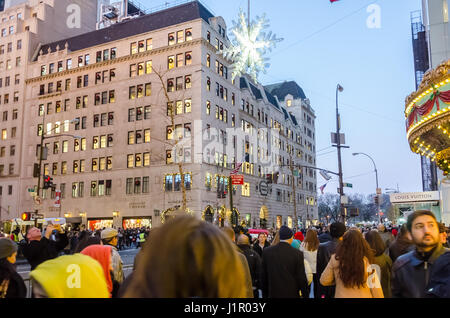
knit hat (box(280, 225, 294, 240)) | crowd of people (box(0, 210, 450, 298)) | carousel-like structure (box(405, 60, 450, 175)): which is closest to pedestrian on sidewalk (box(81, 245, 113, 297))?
crowd of people (box(0, 210, 450, 298))

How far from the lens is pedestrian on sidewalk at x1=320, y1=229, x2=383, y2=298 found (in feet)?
15.9

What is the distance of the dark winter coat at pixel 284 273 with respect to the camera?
656 cm

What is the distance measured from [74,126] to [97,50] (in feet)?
36.5

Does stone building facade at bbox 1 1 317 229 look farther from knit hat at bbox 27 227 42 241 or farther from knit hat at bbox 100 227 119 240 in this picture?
knit hat at bbox 100 227 119 240

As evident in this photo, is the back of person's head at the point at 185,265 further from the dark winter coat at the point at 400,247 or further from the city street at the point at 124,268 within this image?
the city street at the point at 124,268

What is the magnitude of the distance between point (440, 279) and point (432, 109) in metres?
13.5

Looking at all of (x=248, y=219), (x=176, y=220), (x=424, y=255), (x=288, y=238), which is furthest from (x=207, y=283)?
(x=248, y=219)

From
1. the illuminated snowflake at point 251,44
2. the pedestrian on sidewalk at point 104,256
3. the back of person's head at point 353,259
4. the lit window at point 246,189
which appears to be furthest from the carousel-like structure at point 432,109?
the lit window at point 246,189

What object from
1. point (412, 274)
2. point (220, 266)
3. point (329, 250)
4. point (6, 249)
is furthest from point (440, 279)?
point (6, 249)

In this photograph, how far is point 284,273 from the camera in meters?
6.59

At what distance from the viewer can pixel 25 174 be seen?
58.6m

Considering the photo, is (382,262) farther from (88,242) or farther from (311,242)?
(88,242)

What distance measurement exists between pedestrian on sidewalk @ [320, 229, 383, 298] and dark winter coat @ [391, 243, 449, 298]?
59 cm

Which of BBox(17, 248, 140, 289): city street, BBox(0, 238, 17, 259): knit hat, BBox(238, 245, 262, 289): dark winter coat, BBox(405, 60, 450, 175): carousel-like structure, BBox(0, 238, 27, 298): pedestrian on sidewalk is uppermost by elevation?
BBox(405, 60, 450, 175): carousel-like structure
